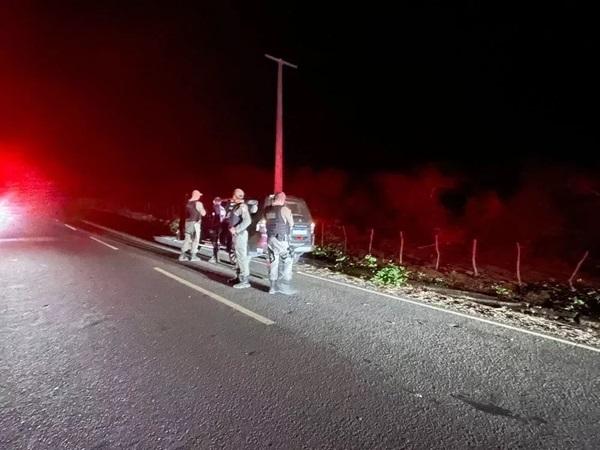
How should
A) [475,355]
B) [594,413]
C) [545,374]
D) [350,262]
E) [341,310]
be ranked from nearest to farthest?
[594,413] → [545,374] → [475,355] → [341,310] → [350,262]

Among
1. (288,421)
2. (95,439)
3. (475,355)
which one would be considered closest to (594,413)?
(475,355)

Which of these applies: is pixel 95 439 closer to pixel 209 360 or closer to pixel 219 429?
pixel 219 429

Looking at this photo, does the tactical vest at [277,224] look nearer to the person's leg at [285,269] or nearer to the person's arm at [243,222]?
the person's leg at [285,269]

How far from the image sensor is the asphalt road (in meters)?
2.86

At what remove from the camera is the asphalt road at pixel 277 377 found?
2.86 m

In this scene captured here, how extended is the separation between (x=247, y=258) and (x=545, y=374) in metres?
5.02

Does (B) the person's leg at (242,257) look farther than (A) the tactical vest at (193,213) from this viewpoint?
No

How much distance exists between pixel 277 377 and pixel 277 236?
3.55m

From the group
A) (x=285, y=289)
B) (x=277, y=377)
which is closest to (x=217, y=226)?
(x=285, y=289)

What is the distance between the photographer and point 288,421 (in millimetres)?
2994

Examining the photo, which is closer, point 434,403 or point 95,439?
point 95,439

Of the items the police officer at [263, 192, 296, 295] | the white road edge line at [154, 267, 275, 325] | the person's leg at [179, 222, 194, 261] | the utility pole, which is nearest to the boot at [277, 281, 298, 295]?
the police officer at [263, 192, 296, 295]

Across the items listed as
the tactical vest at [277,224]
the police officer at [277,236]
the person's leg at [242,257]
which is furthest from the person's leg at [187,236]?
the tactical vest at [277,224]

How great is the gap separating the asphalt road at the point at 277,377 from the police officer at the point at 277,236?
62 centimetres
